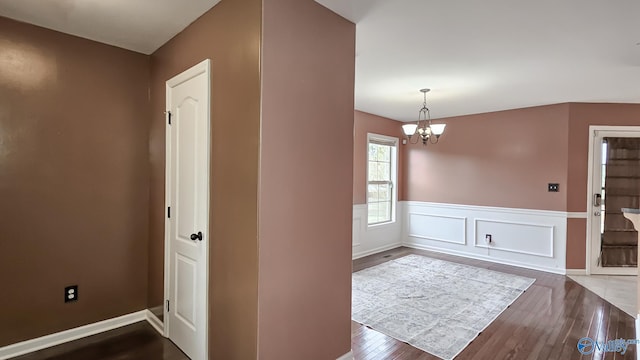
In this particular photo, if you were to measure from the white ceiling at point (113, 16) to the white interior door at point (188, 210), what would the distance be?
1.20 feet

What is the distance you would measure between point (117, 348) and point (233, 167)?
5.98 ft

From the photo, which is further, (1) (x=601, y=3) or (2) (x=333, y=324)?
(2) (x=333, y=324)

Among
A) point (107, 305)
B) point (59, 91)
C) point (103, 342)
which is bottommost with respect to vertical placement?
point (103, 342)

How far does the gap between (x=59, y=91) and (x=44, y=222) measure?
3.40 feet

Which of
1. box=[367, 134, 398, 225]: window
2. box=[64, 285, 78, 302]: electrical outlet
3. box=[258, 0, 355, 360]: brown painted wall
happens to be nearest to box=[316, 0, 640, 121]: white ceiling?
box=[258, 0, 355, 360]: brown painted wall

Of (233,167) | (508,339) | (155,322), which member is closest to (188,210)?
(233,167)

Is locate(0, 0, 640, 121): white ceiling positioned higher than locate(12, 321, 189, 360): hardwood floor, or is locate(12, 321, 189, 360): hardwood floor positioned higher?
locate(0, 0, 640, 121): white ceiling

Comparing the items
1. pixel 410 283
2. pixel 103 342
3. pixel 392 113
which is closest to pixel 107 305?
pixel 103 342

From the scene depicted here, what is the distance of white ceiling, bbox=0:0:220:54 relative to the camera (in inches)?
83.0

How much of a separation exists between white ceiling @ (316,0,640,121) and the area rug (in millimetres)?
2423

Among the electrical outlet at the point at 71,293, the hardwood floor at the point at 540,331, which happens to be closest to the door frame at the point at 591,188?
the hardwood floor at the point at 540,331

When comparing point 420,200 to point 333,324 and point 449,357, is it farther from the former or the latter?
point 333,324

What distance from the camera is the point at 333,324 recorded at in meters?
2.19

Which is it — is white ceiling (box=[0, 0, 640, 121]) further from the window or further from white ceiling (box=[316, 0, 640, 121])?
the window
